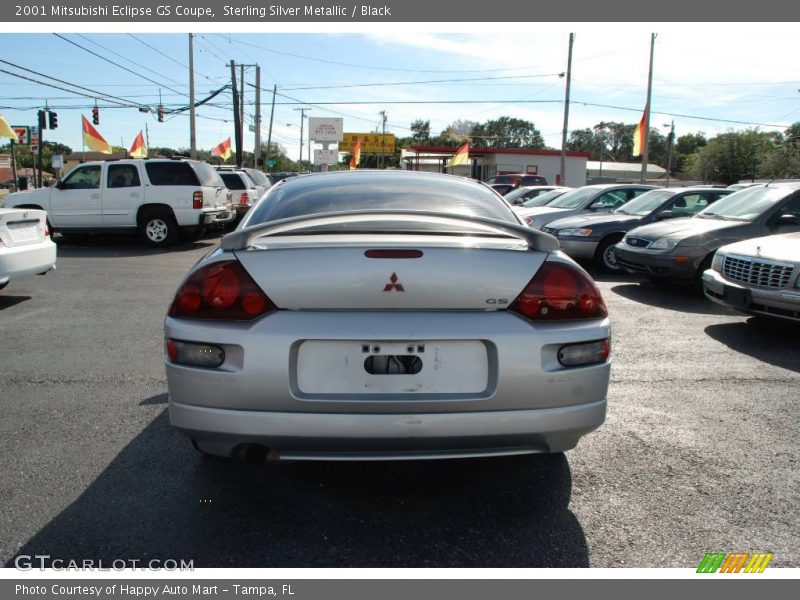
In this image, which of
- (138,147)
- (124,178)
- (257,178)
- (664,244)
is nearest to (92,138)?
(138,147)

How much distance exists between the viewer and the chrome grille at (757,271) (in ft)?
19.0

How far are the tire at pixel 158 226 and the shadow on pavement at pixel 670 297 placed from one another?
9.70 meters

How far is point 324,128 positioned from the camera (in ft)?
141

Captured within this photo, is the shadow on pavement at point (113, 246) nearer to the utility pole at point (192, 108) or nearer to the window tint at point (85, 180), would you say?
the window tint at point (85, 180)

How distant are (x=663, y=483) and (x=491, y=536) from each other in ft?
3.41

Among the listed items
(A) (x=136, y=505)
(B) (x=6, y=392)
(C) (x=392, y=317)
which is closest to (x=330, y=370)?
(C) (x=392, y=317)

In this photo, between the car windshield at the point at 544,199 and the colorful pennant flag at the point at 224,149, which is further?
the colorful pennant flag at the point at 224,149

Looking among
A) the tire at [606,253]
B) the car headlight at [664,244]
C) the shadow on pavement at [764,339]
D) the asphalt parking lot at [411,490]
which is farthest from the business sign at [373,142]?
the asphalt parking lot at [411,490]

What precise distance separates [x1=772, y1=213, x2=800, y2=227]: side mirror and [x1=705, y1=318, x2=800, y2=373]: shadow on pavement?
1.73 m

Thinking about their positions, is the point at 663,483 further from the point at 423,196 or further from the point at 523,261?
the point at 423,196

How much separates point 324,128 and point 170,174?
3017 centimetres

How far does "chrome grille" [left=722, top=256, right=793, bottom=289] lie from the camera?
5793 millimetres

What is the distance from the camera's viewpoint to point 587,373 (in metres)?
2.61

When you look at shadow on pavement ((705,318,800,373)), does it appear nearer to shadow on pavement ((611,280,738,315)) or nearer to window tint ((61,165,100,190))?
shadow on pavement ((611,280,738,315))
